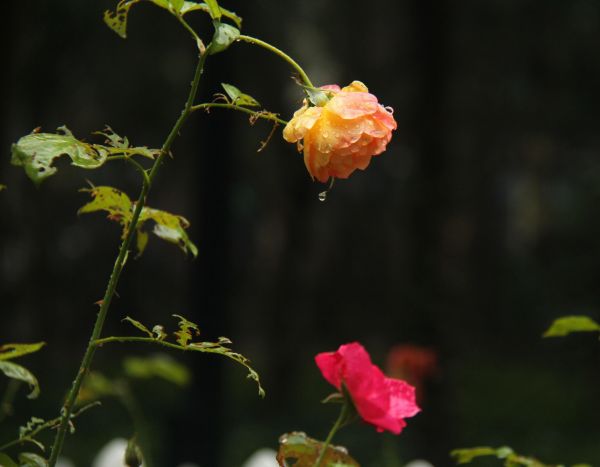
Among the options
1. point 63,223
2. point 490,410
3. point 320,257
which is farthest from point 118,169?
point 490,410

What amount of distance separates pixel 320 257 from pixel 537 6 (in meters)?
7.41

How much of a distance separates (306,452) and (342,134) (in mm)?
237

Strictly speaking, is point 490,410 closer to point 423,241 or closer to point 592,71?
point 592,71

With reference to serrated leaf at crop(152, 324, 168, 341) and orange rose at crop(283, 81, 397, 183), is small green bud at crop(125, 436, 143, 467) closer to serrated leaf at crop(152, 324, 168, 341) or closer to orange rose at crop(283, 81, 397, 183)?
serrated leaf at crop(152, 324, 168, 341)

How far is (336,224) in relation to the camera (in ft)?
47.9

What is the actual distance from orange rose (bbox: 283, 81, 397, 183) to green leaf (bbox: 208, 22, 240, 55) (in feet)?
0.27

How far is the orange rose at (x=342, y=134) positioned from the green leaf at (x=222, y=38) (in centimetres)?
8

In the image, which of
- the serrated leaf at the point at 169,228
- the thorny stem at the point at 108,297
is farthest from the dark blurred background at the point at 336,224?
→ the thorny stem at the point at 108,297

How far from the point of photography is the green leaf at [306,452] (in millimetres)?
807

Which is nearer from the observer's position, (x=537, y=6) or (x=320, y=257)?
(x=537, y=6)

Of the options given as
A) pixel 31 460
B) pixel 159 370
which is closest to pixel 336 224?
pixel 159 370

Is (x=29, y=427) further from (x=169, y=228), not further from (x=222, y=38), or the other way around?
(x=222, y=38)

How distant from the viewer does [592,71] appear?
21.4 feet

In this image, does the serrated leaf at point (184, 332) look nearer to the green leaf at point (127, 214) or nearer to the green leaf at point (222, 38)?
the green leaf at point (127, 214)
